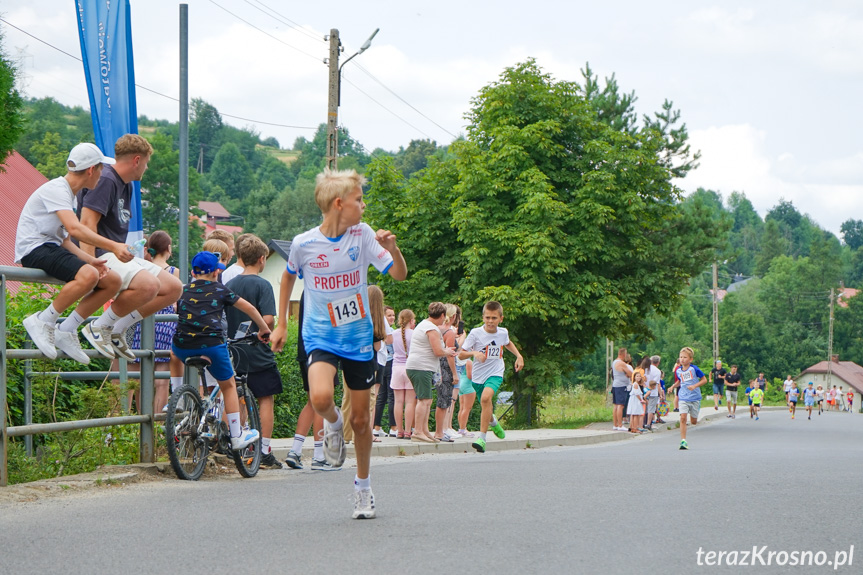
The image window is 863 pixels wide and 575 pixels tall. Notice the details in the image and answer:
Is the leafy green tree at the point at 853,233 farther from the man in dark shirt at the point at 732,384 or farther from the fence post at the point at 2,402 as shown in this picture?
the fence post at the point at 2,402

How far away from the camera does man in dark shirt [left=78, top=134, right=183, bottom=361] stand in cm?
756

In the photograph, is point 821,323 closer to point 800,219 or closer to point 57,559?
point 800,219

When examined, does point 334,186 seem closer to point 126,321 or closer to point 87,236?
point 87,236

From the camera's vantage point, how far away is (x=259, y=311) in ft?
31.9

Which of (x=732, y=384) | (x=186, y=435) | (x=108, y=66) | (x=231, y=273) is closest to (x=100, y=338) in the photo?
(x=186, y=435)

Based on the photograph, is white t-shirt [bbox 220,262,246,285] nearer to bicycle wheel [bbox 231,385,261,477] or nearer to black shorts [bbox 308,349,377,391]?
bicycle wheel [bbox 231,385,261,477]

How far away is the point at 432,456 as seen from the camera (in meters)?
14.0

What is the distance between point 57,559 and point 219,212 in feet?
433

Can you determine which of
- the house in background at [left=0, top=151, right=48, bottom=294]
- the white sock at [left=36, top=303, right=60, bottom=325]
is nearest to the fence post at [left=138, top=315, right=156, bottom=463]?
the white sock at [left=36, top=303, right=60, bottom=325]

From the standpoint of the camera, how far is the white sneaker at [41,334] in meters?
7.27

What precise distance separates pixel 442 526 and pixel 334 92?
19.7 meters

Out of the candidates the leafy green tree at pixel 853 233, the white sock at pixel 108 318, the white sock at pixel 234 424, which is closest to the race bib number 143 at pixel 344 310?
the white sock at pixel 108 318

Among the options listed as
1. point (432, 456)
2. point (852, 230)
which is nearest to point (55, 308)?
point (432, 456)

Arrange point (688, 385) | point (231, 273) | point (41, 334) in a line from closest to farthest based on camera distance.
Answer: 1. point (41, 334)
2. point (231, 273)
3. point (688, 385)
